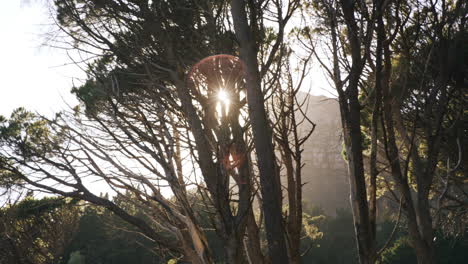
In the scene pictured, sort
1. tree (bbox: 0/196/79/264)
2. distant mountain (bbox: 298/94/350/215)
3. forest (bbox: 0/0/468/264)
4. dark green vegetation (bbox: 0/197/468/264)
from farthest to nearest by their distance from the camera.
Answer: distant mountain (bbox: 298/94/350/215), tree (bbox: 0/196/79/264), dark green vegetation (bbox: 0/197/468/264), forest (bbox: 0/0/468/264)

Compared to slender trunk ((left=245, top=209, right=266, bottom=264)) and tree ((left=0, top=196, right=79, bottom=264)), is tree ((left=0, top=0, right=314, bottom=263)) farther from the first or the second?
tree ((left=0, top=196, right=79, bottom=264))

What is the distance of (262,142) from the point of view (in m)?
2.63

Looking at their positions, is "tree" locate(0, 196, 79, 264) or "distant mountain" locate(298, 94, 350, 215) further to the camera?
"distant mountain" locate(298, 94, 350, 215)

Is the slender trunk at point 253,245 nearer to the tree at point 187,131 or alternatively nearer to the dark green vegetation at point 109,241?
the tree at point 187,131

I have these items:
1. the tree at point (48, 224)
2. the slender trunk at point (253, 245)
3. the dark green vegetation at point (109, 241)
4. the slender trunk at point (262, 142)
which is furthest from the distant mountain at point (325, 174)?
the slender trunk at point (262, 142)

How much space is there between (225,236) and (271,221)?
459 mm

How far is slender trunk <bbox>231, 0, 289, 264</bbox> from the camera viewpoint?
2.44m

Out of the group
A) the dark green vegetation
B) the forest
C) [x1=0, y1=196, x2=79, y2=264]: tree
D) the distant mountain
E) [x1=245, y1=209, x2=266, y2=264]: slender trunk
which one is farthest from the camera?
the distant mountain

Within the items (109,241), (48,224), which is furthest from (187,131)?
(109,241)

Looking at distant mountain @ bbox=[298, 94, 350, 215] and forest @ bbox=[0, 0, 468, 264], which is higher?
distant mountain @ bbox=[298, 94, 350, 215]

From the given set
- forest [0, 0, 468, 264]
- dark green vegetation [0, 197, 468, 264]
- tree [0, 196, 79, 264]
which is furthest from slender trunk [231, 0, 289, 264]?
tree [0, 196, 79, 264]

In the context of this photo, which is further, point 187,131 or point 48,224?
point 48,224

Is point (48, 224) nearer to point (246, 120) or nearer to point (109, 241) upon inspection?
point (109, 241)

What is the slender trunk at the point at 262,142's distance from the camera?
8.01 ft
